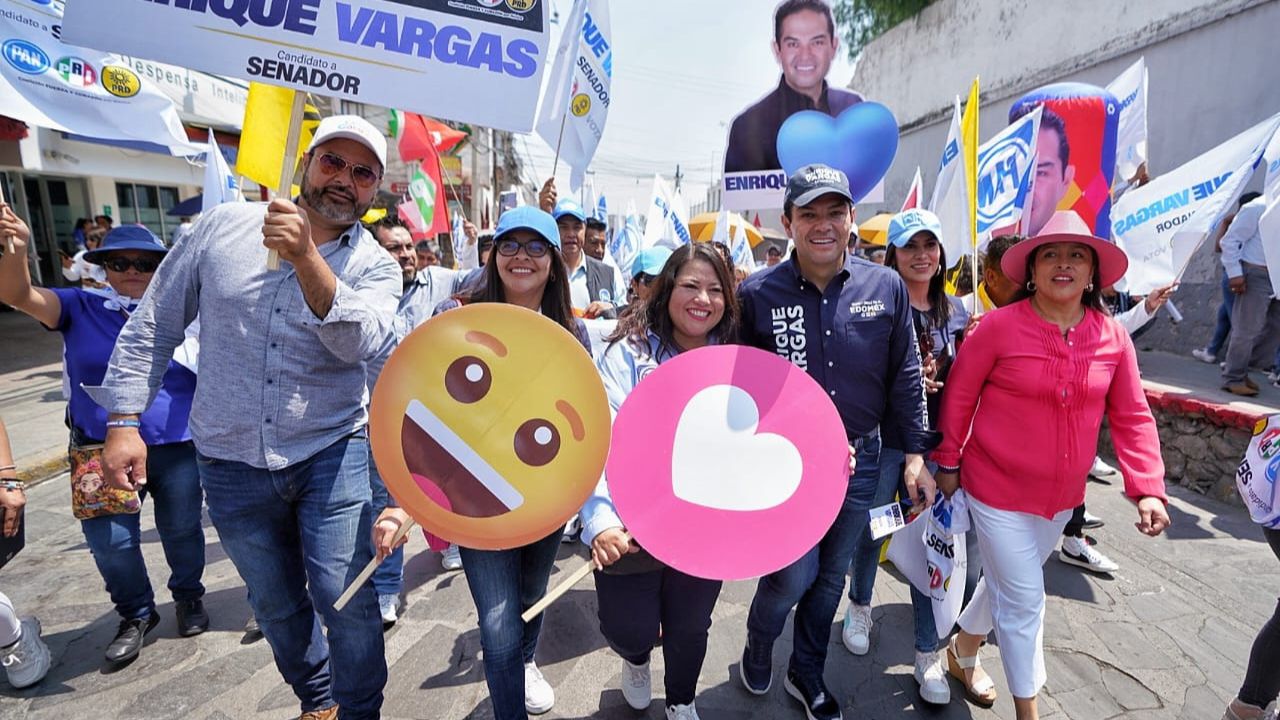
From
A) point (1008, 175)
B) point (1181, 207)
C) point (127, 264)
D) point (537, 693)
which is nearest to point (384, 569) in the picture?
point (537, 693)

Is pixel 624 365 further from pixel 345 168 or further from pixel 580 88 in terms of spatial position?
pixel 580 88

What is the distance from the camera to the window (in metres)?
13.0

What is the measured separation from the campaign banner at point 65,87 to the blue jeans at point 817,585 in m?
4.15

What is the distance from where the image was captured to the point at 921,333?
2713 millimetres

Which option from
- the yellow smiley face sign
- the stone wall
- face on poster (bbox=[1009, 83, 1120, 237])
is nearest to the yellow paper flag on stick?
face on poster (bbox=[1009, 83, 1120, 237])

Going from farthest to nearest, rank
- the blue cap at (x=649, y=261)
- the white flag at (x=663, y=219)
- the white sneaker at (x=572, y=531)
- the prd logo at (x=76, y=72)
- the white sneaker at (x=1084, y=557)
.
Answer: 1. the white flag at (x=663, y=219)
2. the blue cap at (x=649, y=261)
3. the white sneaker at (x=572, y=531)
4. the white sneaker at (x=1084, y=557)
5. the prd logo at (x=76, y=72)

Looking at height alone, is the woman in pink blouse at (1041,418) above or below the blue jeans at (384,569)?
above

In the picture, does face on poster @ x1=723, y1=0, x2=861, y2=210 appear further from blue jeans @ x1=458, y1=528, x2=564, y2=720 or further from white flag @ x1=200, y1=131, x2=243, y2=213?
white flag @ x1=200, y1=131, x2=243, y2=213

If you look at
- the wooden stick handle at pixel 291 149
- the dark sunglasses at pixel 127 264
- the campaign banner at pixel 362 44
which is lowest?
the dark sunglasses at pixel 127 264

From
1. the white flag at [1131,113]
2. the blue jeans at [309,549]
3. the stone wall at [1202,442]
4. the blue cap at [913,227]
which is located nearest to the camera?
the blue jeans at [309,549]

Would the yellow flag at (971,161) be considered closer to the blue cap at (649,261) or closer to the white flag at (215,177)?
the blue cap at (649,261)

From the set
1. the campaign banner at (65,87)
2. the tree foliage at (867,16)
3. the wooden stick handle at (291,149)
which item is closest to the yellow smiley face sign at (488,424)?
the wooden stick handle at (291,149)

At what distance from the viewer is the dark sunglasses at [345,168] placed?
1.77m

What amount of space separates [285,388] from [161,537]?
159 cm
